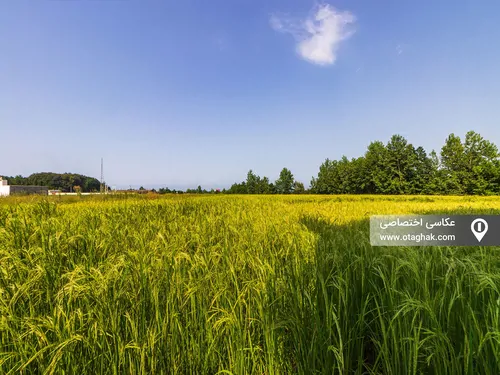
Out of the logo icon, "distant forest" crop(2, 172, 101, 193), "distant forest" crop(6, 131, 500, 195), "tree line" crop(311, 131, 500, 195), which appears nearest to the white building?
"distant forest" crop(6, 131, 500, 195)

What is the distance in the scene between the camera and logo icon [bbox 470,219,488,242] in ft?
10.4

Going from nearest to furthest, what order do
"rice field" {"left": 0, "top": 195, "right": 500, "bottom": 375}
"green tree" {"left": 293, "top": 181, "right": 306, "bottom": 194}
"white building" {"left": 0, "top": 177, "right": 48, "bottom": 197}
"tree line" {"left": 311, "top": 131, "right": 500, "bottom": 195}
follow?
"rice field" {"left": 0, "top": 195, "right": 500, "bottom": 375}
"white building" {"left": 0, "top": 177, "right": 48, "bottom": 197}
"tree line" {"left": 311, "top": 131, "right": 500, "bottom": 195}
"green tree" {"left": 293, "top": 181, "right": 306, "bottom": 194}

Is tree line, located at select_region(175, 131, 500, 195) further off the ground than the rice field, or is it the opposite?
tree line, located at select_region(175, 131, 500, 195)

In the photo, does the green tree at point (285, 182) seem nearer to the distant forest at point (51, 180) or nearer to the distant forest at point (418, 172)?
the distant forest at point (418, 172)

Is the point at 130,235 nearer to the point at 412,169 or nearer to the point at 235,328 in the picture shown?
the point at 235,328

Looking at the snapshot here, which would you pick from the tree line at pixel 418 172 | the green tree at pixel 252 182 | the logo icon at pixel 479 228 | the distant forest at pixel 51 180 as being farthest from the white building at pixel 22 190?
the distant forest at pixel 51 180

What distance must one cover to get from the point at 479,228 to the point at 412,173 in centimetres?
5996

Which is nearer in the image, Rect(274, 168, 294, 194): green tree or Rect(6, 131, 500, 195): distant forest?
Rect(6, 131, 500, 195): distant forest

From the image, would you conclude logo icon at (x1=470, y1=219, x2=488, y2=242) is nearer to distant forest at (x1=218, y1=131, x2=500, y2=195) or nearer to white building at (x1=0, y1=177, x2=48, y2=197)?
white building at (x1=0, y1=177, x2=48, y2=197)

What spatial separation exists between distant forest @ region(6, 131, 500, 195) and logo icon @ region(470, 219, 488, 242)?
3200cm

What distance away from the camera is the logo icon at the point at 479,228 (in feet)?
10.4

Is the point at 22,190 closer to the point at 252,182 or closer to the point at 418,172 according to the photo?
the point at 252,182

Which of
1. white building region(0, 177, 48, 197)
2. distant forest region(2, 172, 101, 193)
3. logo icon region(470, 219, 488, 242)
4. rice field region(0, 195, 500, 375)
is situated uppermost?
distant forest region(2, 172, 101, 193)

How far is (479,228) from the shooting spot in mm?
3176
